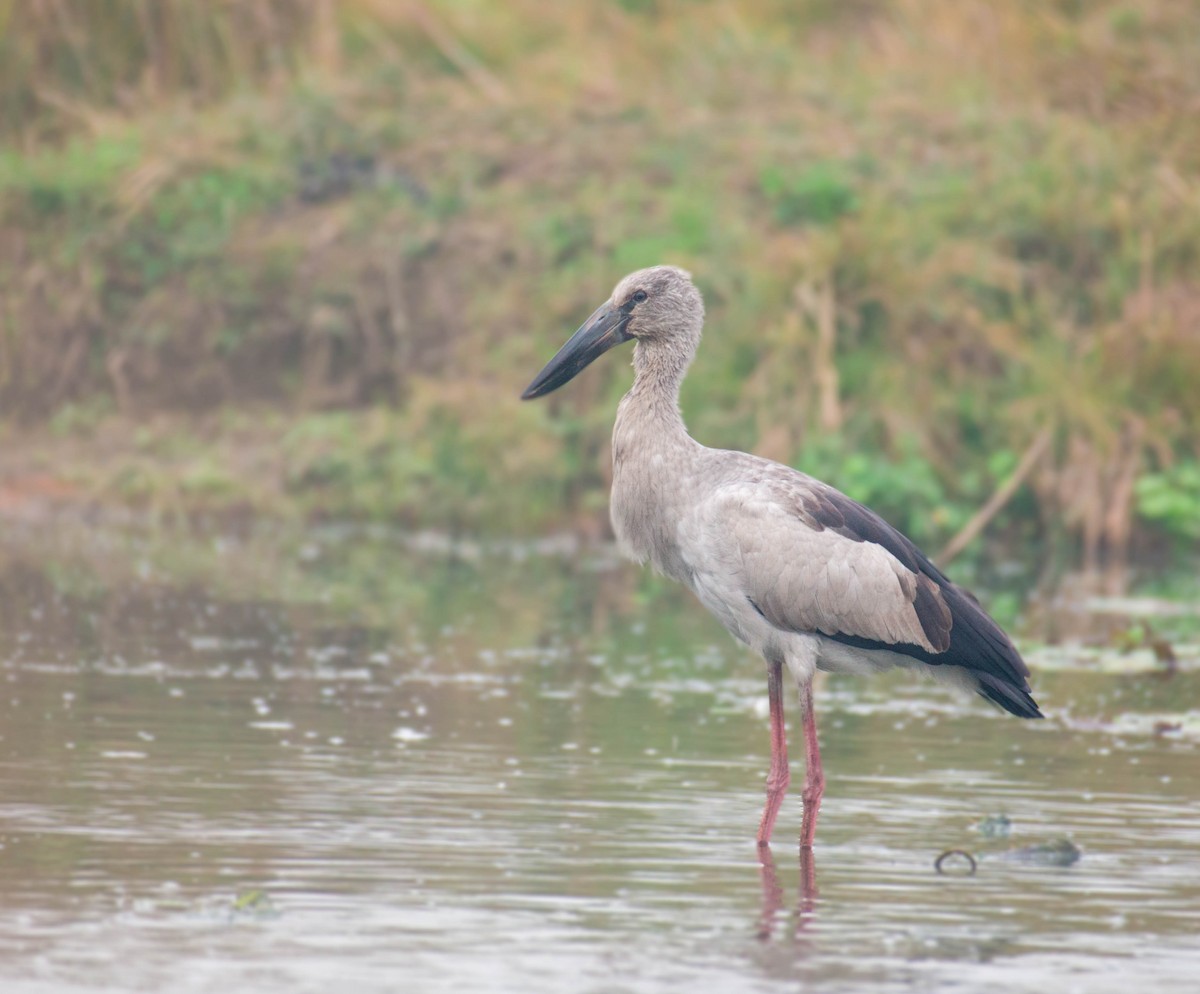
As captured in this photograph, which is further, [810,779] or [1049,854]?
[810,779]

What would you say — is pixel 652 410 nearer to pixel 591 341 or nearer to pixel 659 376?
pixel 659 376

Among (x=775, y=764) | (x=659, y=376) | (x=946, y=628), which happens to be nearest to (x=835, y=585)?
(x=946, y=628)

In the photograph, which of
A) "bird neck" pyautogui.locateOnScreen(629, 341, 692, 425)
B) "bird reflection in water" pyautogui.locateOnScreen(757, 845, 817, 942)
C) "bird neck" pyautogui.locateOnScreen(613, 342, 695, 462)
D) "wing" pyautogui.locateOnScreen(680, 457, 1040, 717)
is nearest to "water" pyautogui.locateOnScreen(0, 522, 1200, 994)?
"bird reflection in water" pyautogui.locateOnScreen(757, 845, 817, 942)

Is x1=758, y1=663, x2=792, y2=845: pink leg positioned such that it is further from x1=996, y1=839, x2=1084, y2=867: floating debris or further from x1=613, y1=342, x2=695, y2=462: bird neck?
x1=613, y1=342, x2=695, y2=462: bird neck

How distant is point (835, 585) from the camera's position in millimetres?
8234

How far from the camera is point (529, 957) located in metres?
6.05

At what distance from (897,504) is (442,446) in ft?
11.6

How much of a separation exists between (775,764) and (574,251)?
38.1 feet

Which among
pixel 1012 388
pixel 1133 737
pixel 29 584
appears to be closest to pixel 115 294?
pixel 29 584

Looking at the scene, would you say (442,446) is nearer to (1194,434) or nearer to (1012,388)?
(1012,388)

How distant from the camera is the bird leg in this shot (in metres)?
7.79

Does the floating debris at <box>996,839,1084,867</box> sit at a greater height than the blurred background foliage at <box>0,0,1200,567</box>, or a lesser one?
lesser

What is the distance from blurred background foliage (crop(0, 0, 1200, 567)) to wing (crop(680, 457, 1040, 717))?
7.93 metres

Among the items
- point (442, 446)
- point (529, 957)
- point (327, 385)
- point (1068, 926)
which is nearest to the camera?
point (529, 957)
